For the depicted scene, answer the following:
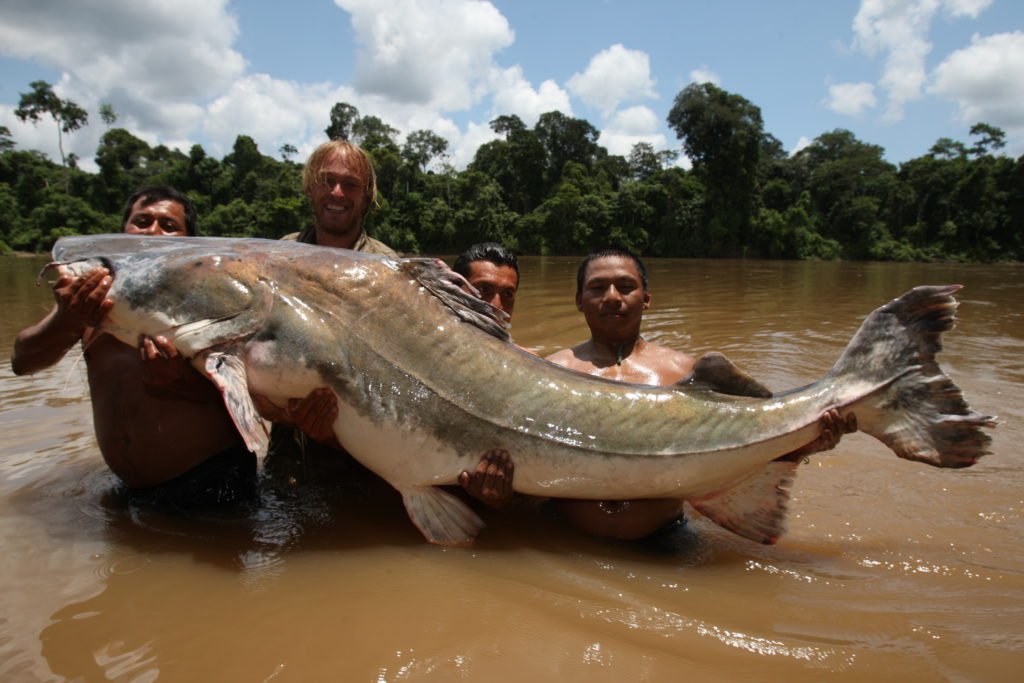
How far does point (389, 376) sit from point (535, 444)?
26.3 inches

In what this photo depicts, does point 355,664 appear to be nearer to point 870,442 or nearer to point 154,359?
point 154,359

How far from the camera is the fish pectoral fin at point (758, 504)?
104 inches

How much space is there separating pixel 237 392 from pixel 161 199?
1.56 metres

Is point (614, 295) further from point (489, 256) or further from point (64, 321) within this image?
point (64, 321)

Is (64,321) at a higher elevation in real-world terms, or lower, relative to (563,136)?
lower

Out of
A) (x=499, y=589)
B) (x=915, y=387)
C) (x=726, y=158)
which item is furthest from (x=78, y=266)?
(x=726, y=158)

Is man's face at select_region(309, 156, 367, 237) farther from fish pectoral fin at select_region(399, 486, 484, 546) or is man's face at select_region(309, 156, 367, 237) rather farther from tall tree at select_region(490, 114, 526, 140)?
tall tree at select_region(490, 114, 526, 140)

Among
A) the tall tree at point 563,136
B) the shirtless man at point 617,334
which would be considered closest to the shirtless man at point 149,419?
the shirtless man at point 617,334

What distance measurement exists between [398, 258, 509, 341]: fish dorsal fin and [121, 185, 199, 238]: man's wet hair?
1363 millimetres

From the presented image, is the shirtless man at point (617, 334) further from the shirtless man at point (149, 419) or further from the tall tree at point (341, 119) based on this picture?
the tall tree at point (341, 119)

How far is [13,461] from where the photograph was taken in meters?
3.57

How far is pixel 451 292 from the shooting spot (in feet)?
8.88

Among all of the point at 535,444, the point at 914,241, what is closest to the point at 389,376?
the point at 535,444

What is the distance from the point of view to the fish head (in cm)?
240
